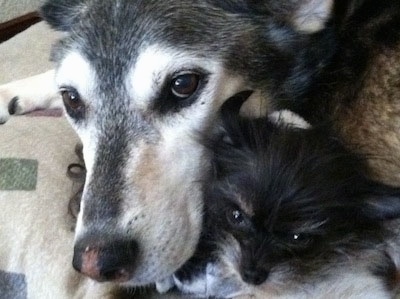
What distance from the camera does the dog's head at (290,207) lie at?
1137 mm

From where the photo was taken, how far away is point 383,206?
3.91 feet

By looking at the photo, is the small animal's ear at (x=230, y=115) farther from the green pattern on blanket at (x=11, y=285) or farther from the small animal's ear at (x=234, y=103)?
the green pattern on blanket at (x=11, y=285)

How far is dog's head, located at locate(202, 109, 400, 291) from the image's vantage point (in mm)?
1137

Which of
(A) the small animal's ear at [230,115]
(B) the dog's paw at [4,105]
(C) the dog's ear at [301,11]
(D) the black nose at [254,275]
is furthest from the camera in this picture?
(B) the dog's paw at [4,105]

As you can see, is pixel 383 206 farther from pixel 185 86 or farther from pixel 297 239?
pixel 185 86

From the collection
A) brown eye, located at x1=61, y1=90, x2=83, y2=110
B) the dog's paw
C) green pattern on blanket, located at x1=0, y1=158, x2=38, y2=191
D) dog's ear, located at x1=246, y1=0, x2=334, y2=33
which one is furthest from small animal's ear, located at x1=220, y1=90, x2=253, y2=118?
the dog's paw

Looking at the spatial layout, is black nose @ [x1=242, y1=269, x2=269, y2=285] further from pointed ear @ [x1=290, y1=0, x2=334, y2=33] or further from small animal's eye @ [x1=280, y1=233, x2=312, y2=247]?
pointed ear @ [x1=290, y1=0, x2=334, y2=33]

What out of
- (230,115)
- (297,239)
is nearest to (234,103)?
(230,115)

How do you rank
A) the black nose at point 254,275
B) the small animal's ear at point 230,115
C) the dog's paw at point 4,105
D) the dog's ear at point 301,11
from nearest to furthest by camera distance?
1. the black nose at point 254,275
2. the small animal's ear at point 230,115
3. the dog's ear at point 301,11
4. the dog's paw at point 4,105

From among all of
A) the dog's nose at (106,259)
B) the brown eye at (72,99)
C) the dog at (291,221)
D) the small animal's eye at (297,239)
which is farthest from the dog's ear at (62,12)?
the small animal's eye at (297,239)

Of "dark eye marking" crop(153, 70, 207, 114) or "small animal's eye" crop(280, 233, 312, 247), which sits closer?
"small animal's eye" crop(280, 233, 312, 247)

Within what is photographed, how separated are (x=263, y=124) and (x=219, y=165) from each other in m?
0.10

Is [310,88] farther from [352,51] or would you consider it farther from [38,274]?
[38,274]

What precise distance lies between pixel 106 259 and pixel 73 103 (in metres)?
0.35
